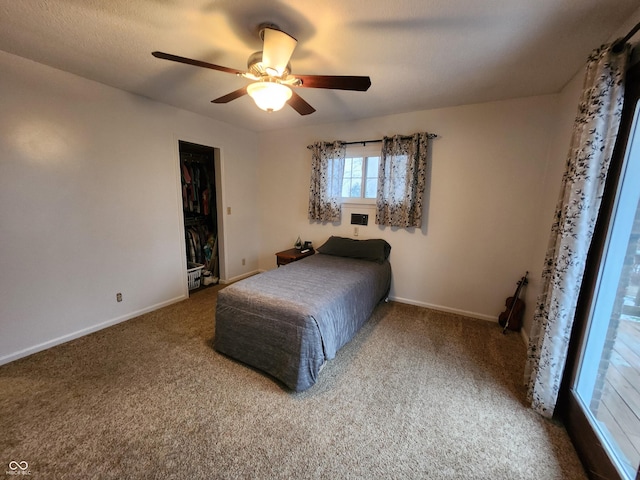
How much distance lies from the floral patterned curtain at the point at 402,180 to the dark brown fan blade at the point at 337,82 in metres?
1.60

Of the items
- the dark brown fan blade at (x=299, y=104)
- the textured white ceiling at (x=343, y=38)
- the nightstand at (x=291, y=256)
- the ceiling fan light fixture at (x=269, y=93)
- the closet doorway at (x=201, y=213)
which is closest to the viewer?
the textured white ceiling at (x=343, y=38)

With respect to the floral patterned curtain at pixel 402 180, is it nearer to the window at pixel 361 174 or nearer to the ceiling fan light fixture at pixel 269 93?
the window at pixel 361 174

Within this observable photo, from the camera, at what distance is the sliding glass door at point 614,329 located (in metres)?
1.27

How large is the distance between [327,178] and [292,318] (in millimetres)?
2304

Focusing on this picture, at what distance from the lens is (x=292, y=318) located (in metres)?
1.82

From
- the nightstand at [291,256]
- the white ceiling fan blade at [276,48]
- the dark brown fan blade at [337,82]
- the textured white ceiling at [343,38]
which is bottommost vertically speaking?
the nightstand at [291,256]

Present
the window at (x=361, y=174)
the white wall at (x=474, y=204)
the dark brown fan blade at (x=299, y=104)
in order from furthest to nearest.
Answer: the window at (x=361, y=174), the white wall at (x=474, y=204), the dark brown fan blade at (x=299, y=104)

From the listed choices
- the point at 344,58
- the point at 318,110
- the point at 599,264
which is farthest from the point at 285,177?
the point at 599,264

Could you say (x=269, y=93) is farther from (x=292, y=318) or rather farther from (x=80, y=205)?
(x=80, y=205)

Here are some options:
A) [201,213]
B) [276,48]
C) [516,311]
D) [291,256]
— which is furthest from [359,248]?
[201,213]

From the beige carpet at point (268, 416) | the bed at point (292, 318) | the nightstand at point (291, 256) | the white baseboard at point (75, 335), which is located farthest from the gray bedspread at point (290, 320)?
the white baseboard at point (75, 335)

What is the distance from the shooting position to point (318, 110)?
3059 millimetres

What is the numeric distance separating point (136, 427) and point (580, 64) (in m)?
3.93

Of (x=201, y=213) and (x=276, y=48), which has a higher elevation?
(x=276, y=48)
